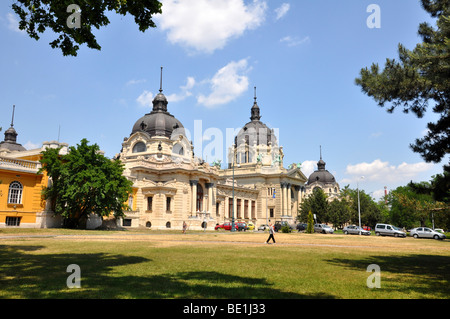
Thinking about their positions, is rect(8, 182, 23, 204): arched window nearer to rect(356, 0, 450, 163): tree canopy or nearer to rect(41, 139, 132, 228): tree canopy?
rect(41, 139, 132, 228): tree canopy

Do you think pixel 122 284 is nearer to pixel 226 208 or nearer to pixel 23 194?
pixel 23 194

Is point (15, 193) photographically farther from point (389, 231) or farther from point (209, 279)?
point (389, 231)

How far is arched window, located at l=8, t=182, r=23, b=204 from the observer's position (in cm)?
3491

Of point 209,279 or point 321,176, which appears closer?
point 209,279

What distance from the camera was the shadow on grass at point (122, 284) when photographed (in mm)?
7641

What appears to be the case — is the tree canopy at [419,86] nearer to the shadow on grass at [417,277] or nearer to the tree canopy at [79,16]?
the shadow on grass at [417,277]

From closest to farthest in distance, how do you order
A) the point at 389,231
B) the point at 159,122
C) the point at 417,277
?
1. the point at 417,277
2. the point at 389,231
3. the point at 159,122

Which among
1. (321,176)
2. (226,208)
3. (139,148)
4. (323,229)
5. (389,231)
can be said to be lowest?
(323,229)

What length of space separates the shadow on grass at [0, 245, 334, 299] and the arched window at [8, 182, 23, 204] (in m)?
26.5

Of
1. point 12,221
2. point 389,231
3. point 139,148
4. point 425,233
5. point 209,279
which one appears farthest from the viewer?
point 139,148

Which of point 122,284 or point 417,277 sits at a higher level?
point 122,284

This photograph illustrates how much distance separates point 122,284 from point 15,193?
106ft

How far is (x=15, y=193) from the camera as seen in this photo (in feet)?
116

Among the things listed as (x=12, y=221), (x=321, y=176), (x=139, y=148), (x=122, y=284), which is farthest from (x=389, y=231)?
(x=321, y=176)
